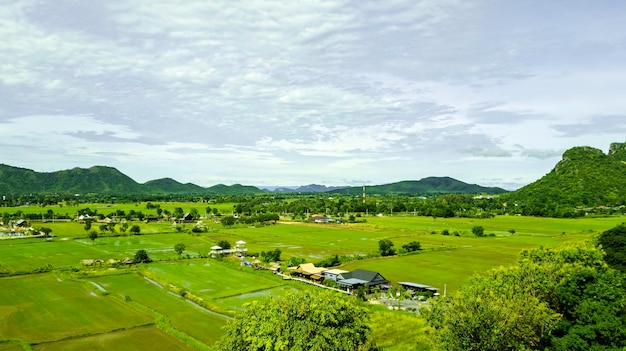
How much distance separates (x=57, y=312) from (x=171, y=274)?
14554 mm

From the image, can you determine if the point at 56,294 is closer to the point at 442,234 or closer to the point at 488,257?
the point at 488,257

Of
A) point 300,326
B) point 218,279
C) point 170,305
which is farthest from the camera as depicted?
point 218,279

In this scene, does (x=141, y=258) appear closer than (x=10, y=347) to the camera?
No

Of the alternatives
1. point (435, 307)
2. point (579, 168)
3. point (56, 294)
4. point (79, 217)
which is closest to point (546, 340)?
point (435, 307)

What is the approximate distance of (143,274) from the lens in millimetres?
45094

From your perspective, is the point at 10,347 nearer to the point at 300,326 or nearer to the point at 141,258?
the point at 300,326

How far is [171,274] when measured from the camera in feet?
148

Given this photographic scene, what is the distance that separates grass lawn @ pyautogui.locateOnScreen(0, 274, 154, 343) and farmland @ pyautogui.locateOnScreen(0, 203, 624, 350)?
77 millimetres

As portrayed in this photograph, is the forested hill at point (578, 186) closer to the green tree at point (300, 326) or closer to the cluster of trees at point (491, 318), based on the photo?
the cluster of trees at point (491, 318)

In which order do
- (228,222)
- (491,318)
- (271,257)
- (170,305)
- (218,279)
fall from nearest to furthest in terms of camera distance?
(491,318) → (170,305) → (218,279) → (271,257) → (228,222)

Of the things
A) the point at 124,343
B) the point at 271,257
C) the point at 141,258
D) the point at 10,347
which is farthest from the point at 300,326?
the point at 141,258

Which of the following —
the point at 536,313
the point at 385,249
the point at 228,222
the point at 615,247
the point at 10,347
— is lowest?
the point at 10,347

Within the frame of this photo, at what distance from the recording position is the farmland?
2666 centimetres

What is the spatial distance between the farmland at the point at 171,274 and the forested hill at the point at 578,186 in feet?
123
